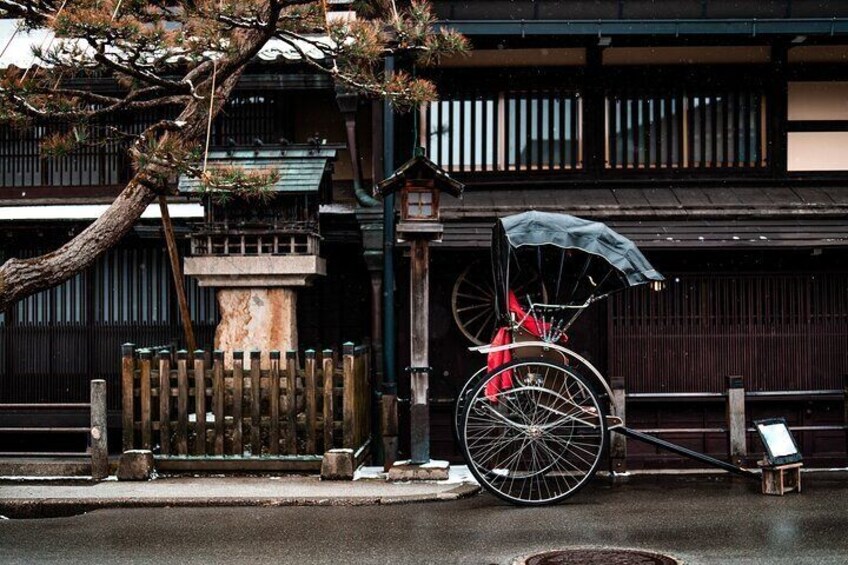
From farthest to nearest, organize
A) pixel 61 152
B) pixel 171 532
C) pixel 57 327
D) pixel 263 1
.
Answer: pixel 57 327
pixel 61 152
pixel 263 1
pixel 171 532

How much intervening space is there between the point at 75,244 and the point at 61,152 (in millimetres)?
1009

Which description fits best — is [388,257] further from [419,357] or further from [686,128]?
[686,128]

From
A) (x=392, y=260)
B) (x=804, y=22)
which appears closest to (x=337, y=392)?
(x=392, y=260)

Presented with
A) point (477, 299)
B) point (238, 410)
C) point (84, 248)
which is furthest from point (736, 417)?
point (84, 248)

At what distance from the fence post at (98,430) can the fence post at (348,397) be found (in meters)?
2.90

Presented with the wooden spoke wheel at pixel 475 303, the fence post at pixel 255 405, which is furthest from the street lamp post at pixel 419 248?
the wooden spoke wheel at pixel 475 303

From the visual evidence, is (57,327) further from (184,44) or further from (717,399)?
(717,399)

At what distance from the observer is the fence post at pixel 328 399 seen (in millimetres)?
13781

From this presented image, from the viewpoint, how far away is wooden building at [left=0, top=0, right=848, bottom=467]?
50.6 feet

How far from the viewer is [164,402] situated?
1376 centimetres

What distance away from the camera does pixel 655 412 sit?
1569cm

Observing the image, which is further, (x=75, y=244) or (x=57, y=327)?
(x=57, y=327)

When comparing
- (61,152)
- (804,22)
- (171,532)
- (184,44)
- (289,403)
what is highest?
(804,22)

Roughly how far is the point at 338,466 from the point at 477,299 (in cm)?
361
